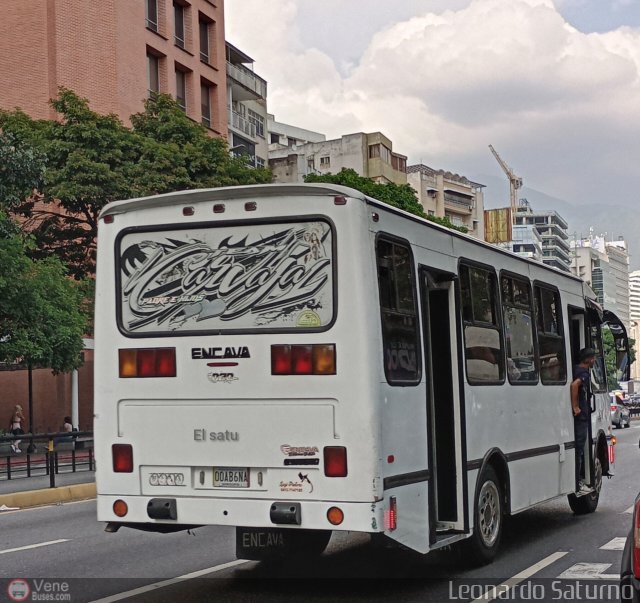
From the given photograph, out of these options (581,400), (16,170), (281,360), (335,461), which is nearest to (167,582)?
(335,461)

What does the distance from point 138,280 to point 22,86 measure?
38792 mm

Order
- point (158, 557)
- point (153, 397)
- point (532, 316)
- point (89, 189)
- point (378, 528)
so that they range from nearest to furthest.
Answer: point (378, 528) < point (153, 397) < point (158, 557) < point (532, 316) < point (89, 189)

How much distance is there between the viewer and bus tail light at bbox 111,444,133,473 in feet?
26.4

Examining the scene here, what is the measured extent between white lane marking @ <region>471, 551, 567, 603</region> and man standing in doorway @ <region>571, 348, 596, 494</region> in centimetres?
273

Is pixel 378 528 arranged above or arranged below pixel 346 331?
below

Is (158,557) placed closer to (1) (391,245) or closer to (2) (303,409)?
(2) (303,409)

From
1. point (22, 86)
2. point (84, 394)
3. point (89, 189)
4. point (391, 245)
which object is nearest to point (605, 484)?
point (391, 245)

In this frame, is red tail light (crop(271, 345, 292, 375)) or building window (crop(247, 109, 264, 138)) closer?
red tail light (crop(271, 345, 292, 375))

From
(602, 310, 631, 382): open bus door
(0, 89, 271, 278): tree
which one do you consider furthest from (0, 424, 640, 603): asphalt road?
(0, 89, 271, 278): tree

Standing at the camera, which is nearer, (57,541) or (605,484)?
(57,541)

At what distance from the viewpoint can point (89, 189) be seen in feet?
106

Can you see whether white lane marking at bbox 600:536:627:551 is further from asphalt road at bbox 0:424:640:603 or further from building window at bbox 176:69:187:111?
building window at bbox 176:69:187:111

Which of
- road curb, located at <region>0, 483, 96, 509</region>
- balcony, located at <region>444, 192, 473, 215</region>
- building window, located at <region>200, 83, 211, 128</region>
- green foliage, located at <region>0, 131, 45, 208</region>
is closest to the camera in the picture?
road curb, located at <region>0, 483, 96, 509</region>

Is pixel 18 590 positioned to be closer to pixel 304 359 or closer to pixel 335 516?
pixel 335 516
